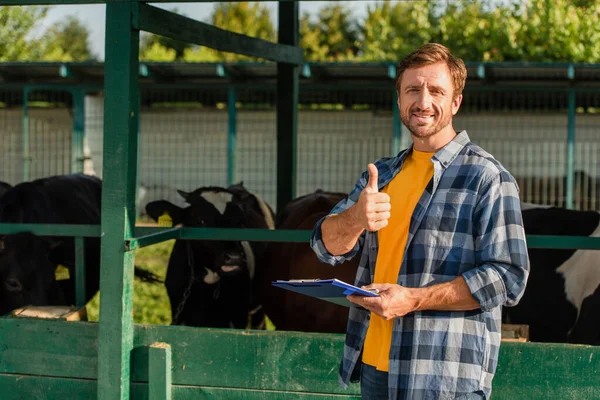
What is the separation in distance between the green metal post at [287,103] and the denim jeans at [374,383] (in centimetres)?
426

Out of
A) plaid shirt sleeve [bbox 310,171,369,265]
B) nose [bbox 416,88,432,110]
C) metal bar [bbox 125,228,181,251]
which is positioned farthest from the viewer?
metal bar [bbox 125,228,181,251]

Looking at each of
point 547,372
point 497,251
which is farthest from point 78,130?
point 497,251

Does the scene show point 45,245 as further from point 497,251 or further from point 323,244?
point 497,251

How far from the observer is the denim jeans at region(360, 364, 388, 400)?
8.61ft

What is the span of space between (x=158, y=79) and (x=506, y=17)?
7255mm

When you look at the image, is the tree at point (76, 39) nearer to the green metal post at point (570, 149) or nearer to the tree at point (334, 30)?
the tree at point (334, 30)

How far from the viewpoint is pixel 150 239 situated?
387 cm

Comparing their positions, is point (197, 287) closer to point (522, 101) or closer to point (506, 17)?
point (522, 101)

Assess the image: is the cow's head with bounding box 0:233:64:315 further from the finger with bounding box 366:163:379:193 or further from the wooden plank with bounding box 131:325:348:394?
the finger with bounding box 366:163:379:193

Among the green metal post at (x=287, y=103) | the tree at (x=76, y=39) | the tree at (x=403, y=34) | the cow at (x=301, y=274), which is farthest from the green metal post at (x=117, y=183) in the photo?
the tree at (x=76, y=39)

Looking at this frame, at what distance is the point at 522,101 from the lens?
600 inches

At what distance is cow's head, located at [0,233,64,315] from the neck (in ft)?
12.8

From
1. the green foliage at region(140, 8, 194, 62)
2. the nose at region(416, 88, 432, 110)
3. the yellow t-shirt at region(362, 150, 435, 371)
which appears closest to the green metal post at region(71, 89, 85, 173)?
the yellow t-shirt at region(362, 150, 435, 371)

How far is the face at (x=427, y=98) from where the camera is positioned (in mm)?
2562
